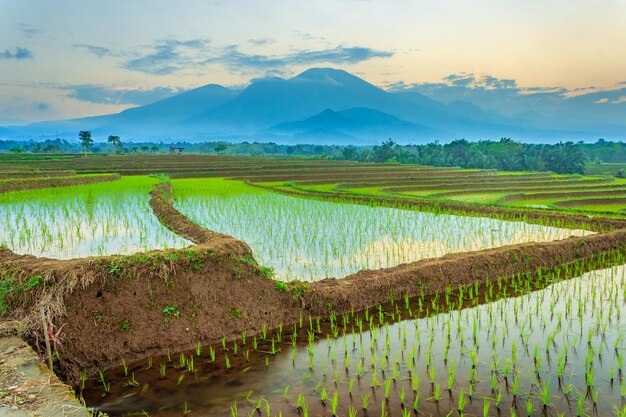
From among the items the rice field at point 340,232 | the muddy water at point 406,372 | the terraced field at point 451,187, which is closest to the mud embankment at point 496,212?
the rice field at point 340,232

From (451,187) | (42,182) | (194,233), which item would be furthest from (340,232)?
(42,182)

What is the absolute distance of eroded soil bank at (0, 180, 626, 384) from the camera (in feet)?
15.4

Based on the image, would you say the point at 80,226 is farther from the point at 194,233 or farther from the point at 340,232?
the point at 340,232

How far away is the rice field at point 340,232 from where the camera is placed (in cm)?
805

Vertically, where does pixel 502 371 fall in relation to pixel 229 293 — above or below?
below

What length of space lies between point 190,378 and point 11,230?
23.1 ft

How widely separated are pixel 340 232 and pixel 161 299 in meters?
5.77

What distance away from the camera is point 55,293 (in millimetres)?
4738

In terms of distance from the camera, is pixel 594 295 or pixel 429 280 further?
pixel 429 280

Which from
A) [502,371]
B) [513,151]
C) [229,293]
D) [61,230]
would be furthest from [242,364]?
[513,151]

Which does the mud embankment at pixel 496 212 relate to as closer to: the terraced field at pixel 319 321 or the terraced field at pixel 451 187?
the terraced field at pixel 451 187

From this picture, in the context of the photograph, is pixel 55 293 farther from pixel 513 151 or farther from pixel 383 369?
pixel 513 151

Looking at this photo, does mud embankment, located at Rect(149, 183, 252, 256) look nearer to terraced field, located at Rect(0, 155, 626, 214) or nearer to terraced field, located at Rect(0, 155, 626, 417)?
terraced field, located at Rect(0, 155, 626, 417)

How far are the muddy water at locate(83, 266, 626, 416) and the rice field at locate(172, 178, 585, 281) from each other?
1.98 m
